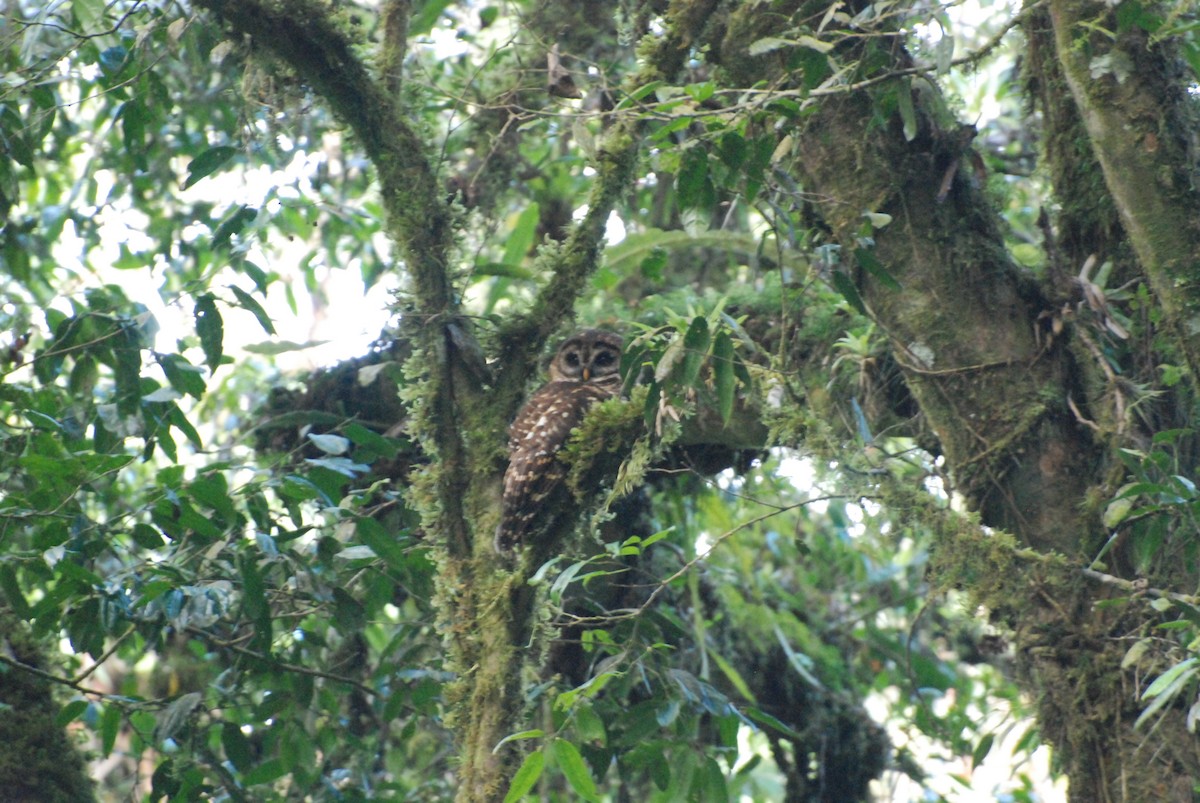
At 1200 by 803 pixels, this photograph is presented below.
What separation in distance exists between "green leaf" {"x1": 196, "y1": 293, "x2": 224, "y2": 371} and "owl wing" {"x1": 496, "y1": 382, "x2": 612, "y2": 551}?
684mm

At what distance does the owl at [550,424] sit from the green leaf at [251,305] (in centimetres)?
61

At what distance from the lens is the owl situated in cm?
214

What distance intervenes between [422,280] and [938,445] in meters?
1.49

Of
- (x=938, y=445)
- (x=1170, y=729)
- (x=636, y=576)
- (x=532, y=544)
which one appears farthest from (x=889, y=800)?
(x=532, y=544)

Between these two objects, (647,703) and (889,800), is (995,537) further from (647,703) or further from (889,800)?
(889,800)

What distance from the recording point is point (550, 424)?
9.49 ft

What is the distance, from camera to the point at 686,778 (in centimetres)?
248

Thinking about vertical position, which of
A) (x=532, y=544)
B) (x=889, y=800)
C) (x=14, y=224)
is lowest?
(x=889, y=800)

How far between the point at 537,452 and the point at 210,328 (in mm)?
815

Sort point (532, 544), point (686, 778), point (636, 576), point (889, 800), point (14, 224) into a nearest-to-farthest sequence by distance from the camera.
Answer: point (532, 544)
point (686, 778)
point (14, 224)
point (636, 576)
point (889, 800)

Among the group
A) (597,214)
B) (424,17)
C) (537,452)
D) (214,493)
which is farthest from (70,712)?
(424,17)

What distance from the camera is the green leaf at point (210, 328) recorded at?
8.12ft

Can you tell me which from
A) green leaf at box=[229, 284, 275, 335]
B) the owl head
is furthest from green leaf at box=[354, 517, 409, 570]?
the owl head

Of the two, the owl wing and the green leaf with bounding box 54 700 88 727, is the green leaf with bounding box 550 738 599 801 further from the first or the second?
the green leaf with bounding box 54 700 88 727
